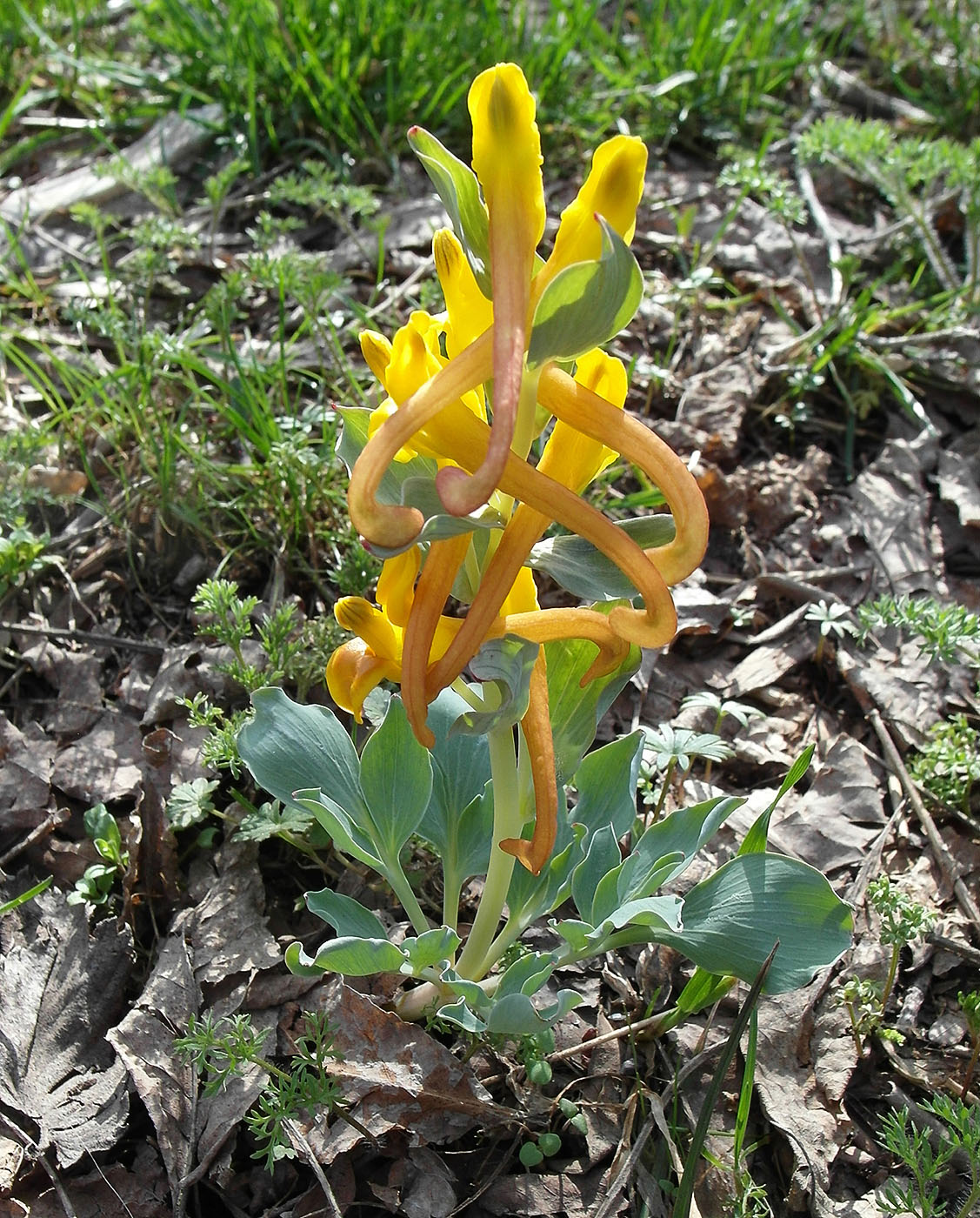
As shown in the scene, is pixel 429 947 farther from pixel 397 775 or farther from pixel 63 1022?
pixel 63 1022

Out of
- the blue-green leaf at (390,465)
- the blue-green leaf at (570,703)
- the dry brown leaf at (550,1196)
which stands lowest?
the dry brown leaf at (550,1196)

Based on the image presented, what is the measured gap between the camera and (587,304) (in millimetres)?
1155

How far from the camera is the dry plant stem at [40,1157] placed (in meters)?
1.64

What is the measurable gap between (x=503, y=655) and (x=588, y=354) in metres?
0.41

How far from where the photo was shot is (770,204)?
3113 mm

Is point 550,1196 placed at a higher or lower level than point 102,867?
lower

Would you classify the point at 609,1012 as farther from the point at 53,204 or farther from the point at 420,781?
the point at 53,204

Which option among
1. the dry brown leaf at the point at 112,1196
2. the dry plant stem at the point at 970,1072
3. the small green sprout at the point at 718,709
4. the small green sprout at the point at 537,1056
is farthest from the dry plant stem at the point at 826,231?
the dry brown leaf at the point at 112,1196

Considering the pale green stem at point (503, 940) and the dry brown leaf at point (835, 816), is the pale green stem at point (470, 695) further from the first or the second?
the dry brown leaf at point (835, 816)

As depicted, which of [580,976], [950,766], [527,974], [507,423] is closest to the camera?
[507,423]

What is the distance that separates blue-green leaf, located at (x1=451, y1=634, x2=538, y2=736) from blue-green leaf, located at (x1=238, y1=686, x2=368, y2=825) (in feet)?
1.56

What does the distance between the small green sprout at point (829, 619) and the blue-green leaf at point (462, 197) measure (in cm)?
152

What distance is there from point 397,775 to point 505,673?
47cm

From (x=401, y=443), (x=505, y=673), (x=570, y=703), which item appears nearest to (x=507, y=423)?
(x=401, y=443)
